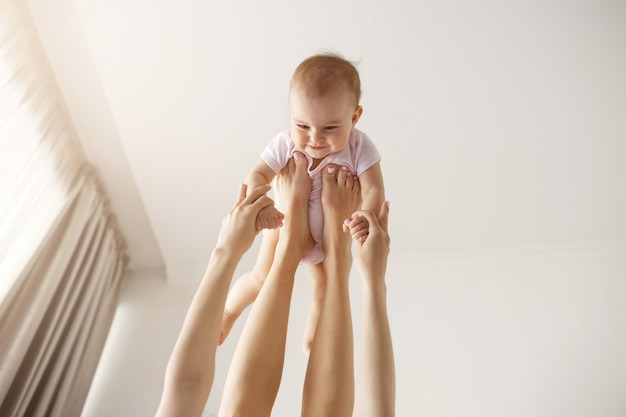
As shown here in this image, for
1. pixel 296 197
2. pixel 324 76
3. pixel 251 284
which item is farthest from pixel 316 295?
pixel 324 76

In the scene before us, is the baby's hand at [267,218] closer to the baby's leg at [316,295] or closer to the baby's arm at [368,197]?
the baby's arm at [368,197]

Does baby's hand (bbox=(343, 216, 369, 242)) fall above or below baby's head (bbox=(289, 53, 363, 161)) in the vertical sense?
below

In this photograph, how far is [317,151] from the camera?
1.53 meters

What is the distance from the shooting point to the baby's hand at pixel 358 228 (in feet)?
4.70

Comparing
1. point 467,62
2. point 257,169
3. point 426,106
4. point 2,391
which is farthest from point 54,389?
point 467,62

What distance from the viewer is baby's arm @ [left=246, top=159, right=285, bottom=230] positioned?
1.44 m

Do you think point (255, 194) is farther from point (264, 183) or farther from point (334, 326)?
point (334, 326)

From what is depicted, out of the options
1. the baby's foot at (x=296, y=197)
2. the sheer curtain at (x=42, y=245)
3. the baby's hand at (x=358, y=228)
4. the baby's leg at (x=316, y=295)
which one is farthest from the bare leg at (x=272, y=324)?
the sheer curtain at (x=42, y=245)

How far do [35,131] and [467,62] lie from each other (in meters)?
1.89

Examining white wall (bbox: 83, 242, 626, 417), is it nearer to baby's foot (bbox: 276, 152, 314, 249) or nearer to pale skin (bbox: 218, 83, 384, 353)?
pale skin (bbox: 218, 83, 384, 353)

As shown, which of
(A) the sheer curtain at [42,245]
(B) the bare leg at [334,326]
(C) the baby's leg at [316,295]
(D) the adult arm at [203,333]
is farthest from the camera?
(A) the sheer curtain at [42,245]

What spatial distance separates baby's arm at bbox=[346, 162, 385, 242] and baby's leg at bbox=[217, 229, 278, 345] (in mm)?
322

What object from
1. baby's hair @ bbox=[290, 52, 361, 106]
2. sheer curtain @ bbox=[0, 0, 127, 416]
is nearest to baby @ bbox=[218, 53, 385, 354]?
baby's hair @ bbox=[290, 52, 361, 106]

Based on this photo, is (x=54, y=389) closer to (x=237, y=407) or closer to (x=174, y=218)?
(x=174, y=218)
